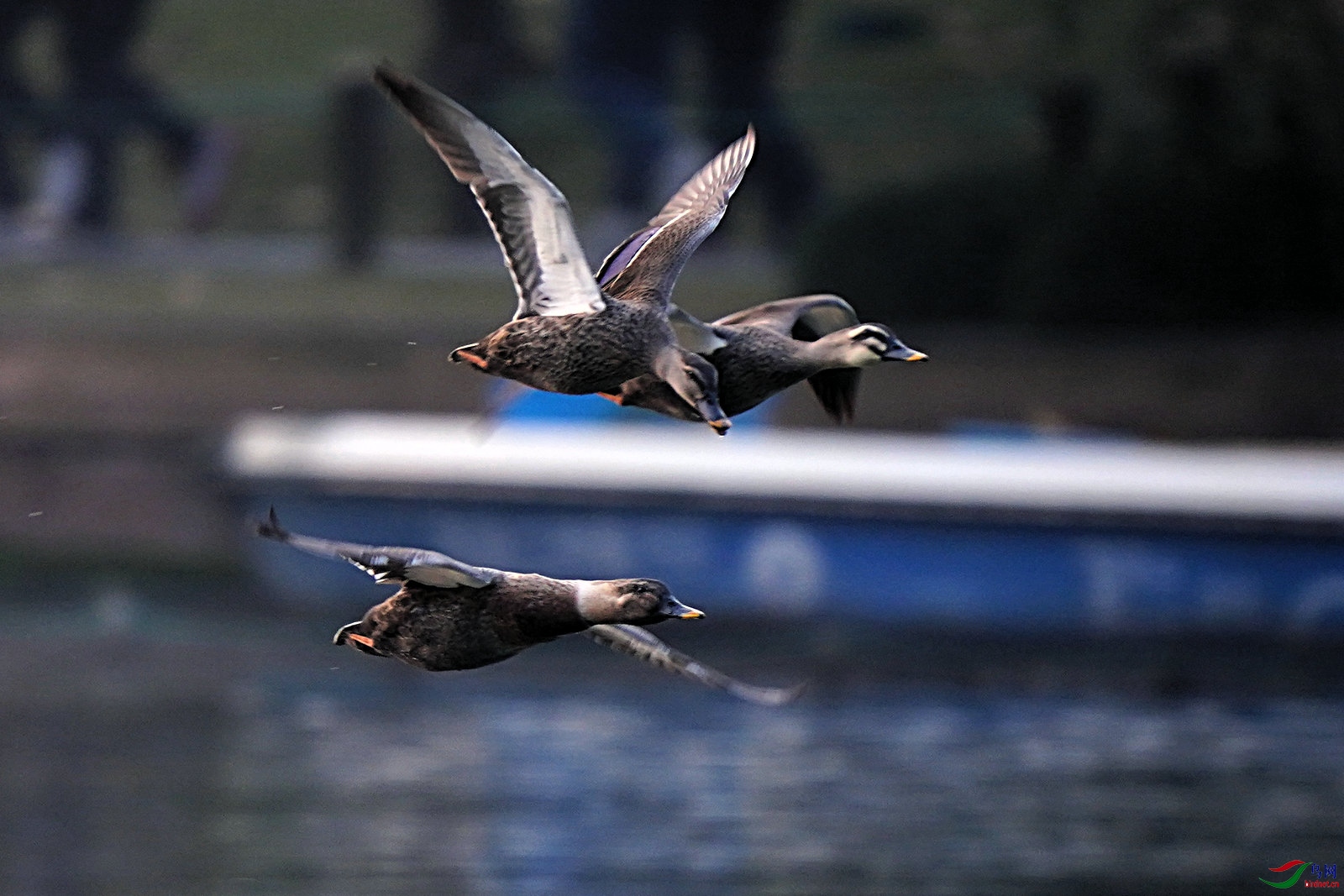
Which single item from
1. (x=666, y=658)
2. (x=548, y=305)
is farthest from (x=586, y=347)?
(x=666, y=658)

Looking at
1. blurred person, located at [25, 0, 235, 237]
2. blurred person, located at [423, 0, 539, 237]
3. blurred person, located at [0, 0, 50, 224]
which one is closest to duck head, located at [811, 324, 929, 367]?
blurred person, located at [423, 0, 539, 237]

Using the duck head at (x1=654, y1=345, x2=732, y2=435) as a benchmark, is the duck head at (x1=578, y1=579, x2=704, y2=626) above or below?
below

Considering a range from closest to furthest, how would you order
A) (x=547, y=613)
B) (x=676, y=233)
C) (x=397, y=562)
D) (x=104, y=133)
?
(x=397, y=562), (x=547, y=613), (x=676, y=233), (x=104, y=133)

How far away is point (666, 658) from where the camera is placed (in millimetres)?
5641

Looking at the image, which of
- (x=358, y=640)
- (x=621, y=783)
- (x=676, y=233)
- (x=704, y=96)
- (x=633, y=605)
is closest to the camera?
(x=633, y=605)

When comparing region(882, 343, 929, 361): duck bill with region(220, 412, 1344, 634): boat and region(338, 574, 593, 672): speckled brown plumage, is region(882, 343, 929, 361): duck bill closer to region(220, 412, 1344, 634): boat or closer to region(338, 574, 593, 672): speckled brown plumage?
region(338, 574, 593, 672): speckled brown plumage

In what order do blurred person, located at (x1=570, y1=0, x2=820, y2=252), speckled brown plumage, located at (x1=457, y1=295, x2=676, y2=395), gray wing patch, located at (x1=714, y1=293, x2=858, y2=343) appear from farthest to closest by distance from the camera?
blurred person, located at (x1=570, y1=0, x2=820, y2=252)
gray wing patch, located at (x1=714, y1=293, x2=858, y2=343)
speckled brown plumage, located at (x1=457, y1=295, x2=676, y2=395)

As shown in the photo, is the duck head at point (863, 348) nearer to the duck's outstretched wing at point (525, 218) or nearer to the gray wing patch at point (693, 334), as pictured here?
the gray wing patch at point (693, 334)

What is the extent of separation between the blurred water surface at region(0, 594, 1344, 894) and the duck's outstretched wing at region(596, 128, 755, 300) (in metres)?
5.43

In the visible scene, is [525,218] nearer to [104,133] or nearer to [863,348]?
[863,348]

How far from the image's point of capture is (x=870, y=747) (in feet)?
47.4

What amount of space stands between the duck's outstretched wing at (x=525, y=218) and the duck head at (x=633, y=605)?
0.71 m

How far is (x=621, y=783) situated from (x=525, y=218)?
8287 millimetres

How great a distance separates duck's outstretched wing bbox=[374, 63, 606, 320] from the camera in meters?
5.37
